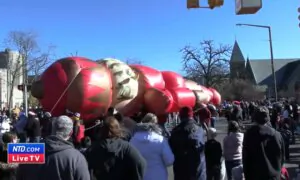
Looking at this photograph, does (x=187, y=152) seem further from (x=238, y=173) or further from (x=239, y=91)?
(x=239, y=91)

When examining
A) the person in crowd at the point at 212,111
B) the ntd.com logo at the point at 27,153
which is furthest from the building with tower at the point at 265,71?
the ntd.com logo at the point at 27,153

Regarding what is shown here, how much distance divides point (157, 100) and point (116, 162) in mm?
8588

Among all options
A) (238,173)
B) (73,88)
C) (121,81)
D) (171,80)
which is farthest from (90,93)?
(171,80)

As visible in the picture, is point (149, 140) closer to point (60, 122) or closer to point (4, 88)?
point (60, 122)

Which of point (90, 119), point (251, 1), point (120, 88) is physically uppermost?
point (251, 1)

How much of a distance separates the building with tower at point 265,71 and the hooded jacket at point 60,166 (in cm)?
9809

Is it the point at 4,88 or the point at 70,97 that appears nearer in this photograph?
the point at 70,97

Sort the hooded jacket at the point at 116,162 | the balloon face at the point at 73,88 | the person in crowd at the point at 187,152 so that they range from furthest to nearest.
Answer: the balloon face at the point at 73,88 → the person in crowd at the point at 187,152 → the hooded jacket at the point at 116,162

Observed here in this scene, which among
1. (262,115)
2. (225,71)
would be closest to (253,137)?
(262,115)

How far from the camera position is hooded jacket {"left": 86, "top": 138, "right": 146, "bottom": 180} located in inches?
167

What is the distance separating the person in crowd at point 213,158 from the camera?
713cm

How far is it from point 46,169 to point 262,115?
10.8 ft

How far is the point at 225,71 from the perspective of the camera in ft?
225

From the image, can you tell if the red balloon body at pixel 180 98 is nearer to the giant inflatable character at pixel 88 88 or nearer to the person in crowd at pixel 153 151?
the giant inflatable character at pixel 88 88
